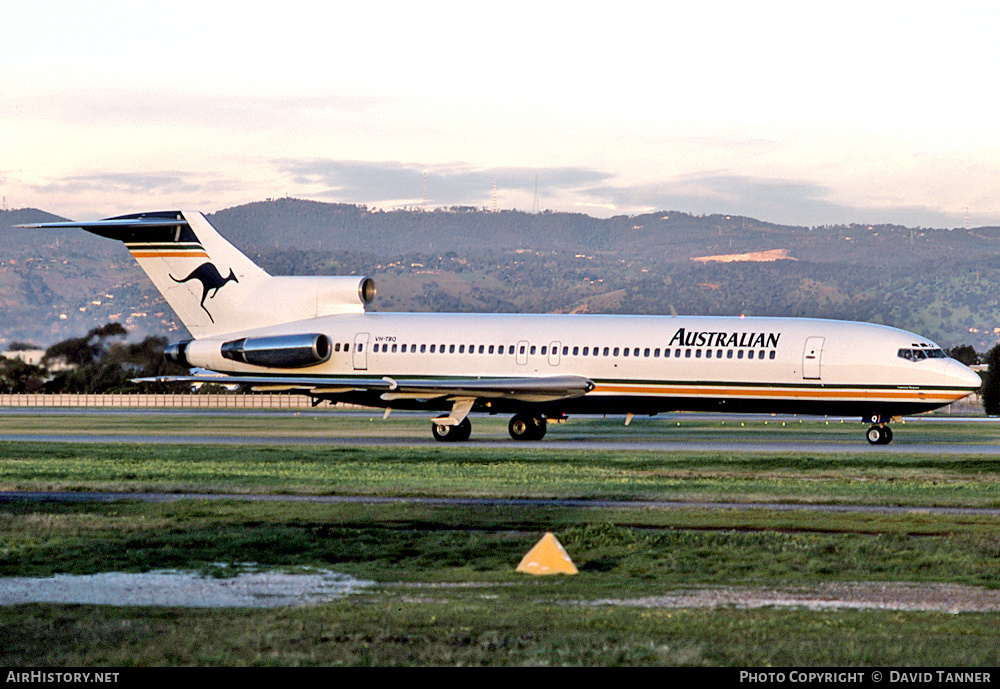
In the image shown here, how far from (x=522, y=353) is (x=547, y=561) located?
2680 cm

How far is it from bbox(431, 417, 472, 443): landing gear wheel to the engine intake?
15.8 feet

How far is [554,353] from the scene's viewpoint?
136 ft

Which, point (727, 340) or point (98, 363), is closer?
point (727, 340)

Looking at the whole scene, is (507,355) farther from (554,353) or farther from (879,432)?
(879,432)

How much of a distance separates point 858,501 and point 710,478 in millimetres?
4946

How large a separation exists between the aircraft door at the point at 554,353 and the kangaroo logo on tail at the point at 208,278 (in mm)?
12301

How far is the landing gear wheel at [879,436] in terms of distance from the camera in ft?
132

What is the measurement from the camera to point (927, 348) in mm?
39250

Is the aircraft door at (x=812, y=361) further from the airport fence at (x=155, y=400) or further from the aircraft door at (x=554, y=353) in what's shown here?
the airport fence at (x=155, y=400)

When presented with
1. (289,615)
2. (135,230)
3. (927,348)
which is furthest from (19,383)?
(289,615)

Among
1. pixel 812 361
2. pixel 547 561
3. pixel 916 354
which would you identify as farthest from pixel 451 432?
pixel 547 561

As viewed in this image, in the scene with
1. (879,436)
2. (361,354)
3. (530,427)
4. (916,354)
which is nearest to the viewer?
(916,354)

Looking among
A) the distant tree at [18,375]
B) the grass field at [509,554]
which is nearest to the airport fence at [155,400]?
the distant tree at [18,375]

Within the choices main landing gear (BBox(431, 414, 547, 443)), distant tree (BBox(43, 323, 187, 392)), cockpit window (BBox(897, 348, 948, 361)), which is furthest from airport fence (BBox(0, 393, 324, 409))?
cockpit window (BBox(897, 348, 948, 361))
